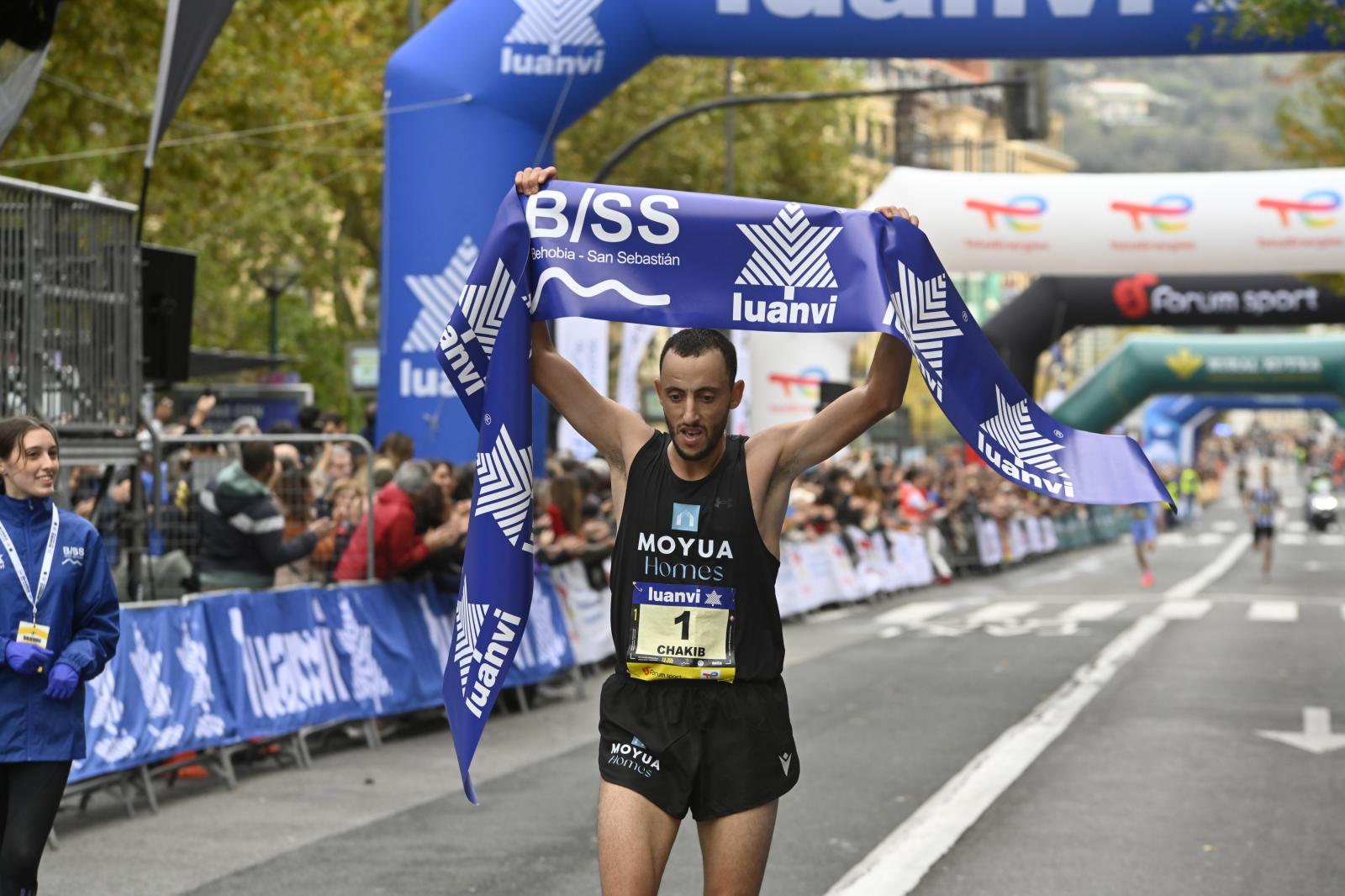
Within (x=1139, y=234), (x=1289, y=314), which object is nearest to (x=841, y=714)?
(x=1139, y=234)

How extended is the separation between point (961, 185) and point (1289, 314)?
323 inches

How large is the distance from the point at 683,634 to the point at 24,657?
2526 millimetres

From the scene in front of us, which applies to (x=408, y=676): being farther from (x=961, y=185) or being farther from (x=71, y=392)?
(x=961, y=185)

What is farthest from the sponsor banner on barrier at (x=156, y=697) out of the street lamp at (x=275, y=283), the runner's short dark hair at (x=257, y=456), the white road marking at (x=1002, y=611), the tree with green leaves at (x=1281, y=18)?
the street lamp at (x=275, y=283)

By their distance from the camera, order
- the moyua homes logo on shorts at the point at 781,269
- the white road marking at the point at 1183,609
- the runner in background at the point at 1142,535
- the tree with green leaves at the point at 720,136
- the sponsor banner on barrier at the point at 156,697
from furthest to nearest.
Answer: the tree with green leaves at the point at 720,136 → the runner in background at the point at 1142,535 → the white road marking at the point at 1183,609 → the sponsor banner on barrier at the point at 156,697 → the moyua homes logo on shorts at the point at 781,269

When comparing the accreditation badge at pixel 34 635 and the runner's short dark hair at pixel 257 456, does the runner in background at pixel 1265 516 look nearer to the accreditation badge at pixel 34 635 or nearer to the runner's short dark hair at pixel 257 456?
the runner's short dark hair at pixel 257 456

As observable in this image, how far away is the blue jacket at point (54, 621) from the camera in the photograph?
656 centimetres

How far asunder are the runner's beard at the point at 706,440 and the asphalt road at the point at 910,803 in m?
3.35

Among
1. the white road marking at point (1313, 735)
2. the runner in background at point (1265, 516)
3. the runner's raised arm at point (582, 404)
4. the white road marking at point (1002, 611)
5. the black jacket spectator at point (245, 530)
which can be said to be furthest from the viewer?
the runner in background at point (1265, 516)

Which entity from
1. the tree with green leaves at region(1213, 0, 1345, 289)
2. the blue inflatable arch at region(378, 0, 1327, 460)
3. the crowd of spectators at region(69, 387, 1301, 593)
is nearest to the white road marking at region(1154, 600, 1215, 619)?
the tree with green leaves at region(1213, 0, 1345, 289)

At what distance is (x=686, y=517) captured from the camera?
505 cm

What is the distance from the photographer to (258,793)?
1064 centimetres

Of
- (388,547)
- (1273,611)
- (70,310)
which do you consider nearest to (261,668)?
(388,547)

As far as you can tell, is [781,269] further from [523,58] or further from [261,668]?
[523,58]
